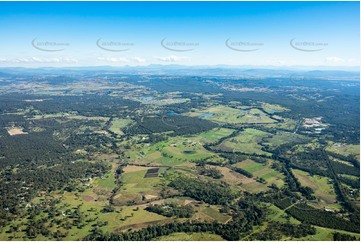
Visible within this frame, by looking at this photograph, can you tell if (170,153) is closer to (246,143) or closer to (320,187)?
(246,143)

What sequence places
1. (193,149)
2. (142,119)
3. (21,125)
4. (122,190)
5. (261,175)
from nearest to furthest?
(122,190) < (261,175) < (193,149) < (21,125) < (142,119)

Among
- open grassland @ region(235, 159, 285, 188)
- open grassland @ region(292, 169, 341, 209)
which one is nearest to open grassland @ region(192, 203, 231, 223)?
open grassland @ region(235, 159, 285, 188)

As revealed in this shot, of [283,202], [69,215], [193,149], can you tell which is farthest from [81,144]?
[283,202]

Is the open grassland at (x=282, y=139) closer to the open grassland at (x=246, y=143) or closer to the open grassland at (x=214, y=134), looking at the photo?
the open grassland at (x=246, y=143)

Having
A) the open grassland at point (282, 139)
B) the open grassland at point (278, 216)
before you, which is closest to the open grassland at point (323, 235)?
the open grassland at point (278, 216)

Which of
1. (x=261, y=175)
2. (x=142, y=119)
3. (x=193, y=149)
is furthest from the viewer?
(x=142, y=119)

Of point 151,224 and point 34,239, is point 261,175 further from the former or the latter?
point 34,239
